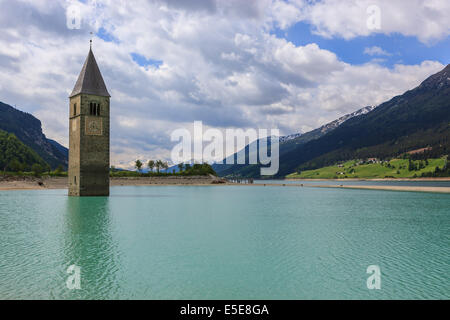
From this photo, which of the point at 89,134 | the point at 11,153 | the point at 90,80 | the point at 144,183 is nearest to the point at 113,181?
the point at 144,183

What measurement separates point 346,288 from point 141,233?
19394mm

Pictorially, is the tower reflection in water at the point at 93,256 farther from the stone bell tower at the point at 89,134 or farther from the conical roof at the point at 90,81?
the conical roof at the point at 90,81

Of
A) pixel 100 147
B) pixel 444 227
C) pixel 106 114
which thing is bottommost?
pixel 444 227

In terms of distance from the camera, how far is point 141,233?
29.7 m

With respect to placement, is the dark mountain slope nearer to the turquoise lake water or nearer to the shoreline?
the shoreline

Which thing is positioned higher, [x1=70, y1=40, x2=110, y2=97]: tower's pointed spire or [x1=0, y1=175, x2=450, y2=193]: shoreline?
[x1=70, y1=40, x2=110, y2=97]: tower's pointed spire

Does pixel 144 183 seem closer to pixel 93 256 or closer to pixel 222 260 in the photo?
pixel 93 256

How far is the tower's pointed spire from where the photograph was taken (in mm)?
76688

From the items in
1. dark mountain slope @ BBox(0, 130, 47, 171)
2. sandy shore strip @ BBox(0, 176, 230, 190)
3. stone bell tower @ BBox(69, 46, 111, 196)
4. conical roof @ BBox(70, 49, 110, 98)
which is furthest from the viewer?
dark mountain slope @ BBox(0, 130, 47, 171)

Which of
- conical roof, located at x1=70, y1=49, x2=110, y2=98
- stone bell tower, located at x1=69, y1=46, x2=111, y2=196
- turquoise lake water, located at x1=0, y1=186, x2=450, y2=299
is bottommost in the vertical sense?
turquoise lake water, located at x1=0, y1=186, x2=450, y2=299

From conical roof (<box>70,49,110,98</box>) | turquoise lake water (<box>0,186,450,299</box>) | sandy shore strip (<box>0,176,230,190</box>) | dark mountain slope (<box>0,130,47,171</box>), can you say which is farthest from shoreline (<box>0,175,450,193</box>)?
turquoise lake water (<box>0,186,450,299</box>)
